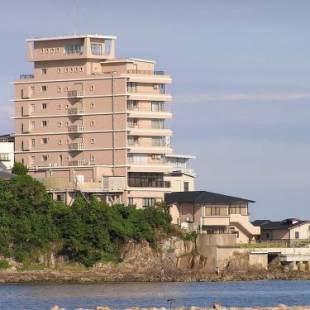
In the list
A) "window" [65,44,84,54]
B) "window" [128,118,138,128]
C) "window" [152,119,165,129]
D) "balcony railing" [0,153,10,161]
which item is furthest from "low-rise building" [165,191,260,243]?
"window" [65,44,84,54]

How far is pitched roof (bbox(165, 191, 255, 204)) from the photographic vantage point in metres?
118

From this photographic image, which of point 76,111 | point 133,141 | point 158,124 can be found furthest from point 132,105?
point 76,111

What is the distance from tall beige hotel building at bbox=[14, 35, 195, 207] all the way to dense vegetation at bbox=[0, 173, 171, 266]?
7.17 m

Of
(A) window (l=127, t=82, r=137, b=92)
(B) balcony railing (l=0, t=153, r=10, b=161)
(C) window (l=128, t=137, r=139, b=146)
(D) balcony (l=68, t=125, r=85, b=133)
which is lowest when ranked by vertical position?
(B) balcony railing (l=0, t=153, r=10, b=161)

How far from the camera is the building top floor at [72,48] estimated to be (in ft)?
388

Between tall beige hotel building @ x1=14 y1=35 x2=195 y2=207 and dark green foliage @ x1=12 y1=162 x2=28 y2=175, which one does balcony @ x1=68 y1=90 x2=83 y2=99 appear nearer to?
tall beige hotel building @ x1=14 y1=35 x2=195 y2=207

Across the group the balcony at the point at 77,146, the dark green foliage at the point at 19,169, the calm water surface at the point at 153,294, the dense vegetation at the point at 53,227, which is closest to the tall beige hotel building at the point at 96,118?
the balcony at the point at 77,146

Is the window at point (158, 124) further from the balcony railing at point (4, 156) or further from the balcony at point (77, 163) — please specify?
the balcony railing at point (4, 156)

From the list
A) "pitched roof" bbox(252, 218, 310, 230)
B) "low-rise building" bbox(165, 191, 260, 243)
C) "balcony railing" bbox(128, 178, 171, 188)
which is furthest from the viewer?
"pitched roof" bbox(252, 218, 310, 230)

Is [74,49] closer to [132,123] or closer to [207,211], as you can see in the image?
[132,123]

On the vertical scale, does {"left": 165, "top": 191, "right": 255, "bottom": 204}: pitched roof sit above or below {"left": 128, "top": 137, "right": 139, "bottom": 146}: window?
below

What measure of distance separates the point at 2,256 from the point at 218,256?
49.1 ft

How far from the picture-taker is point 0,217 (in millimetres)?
107000

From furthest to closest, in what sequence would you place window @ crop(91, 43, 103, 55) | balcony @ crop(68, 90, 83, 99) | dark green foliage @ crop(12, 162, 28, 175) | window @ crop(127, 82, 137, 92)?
window @ crop(91, 43, 103, 55) < balcony @ crop(68, 90, 83, 99) < window @ crop(127, 82, 137, 92) < dark green foliage @ crop(12, 162, 28, 175)
